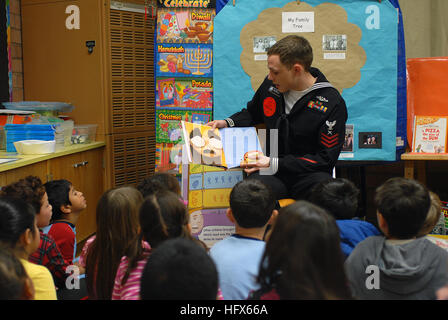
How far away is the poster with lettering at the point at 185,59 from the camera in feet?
10.6

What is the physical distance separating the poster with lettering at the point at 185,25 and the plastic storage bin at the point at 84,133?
90 centimetres

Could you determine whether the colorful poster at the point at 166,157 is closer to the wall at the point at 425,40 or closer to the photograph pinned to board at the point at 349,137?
the photograph pinned to board at the point at 349,137

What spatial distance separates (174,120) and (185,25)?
655 mm

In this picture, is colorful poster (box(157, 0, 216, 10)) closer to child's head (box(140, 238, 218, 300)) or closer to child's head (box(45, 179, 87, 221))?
child's head (box(45, 179, 87, 221))

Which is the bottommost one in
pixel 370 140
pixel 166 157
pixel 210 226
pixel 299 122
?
pixel 210 226

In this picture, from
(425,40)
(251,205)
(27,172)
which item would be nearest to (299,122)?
(251,205)

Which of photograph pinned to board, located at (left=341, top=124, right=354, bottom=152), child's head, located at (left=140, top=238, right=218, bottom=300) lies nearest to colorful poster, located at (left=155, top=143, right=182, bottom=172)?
photograph pinned to board, located at (left=341, top=124, right=354, bottom=152)

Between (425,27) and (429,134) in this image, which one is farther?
(425,27)

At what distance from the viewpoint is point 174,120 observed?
3.32 meters

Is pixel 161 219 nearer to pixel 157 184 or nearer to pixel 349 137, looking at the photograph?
pixel 157 184

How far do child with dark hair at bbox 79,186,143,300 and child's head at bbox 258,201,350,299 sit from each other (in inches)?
25.2

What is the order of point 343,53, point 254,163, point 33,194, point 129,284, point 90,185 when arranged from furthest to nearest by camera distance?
point 90,185 < point 343,53 < point 254,163 < point 33,194 < point 129,284

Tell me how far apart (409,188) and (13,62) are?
10.5ft

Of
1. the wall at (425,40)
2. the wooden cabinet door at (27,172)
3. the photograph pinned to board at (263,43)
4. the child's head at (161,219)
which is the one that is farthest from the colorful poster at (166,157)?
the child's head at (161,219)
